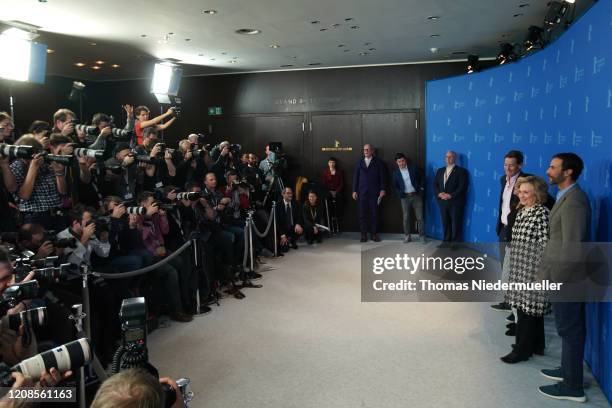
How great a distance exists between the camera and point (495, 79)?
7273 mm

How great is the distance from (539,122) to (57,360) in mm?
5433

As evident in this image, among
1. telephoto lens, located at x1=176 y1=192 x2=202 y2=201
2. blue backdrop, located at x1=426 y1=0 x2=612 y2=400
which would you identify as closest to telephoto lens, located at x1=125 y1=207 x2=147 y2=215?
telephoto lens, located at x1=176 y1=192 x2=202 y2=201

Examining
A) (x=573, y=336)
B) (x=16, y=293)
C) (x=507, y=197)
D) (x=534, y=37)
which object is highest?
(x=534, y=37)

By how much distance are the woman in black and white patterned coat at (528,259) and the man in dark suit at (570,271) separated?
18cm

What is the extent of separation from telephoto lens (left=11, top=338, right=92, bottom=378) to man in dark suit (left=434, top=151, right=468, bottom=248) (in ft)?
22.6

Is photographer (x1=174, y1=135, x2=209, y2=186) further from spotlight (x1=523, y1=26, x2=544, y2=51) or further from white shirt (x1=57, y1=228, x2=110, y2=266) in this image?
spotlight (x1=523, y1=26, x2=544, y2=51)

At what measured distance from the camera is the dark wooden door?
947cm

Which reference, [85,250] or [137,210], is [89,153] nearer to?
[137,210]

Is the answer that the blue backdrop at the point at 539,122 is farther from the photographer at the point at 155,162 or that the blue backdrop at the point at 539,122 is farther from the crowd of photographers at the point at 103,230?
the photographer at the point at 155,162

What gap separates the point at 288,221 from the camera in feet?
27.7

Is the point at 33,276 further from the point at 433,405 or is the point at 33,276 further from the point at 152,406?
the point at 433,405

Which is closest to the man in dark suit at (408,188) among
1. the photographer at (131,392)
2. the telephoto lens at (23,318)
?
the telephoto lens at (23,318)

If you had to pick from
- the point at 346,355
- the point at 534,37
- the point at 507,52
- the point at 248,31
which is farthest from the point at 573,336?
the point at 248,31

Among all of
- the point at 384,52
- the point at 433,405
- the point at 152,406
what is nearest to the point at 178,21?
the point at 384,52
